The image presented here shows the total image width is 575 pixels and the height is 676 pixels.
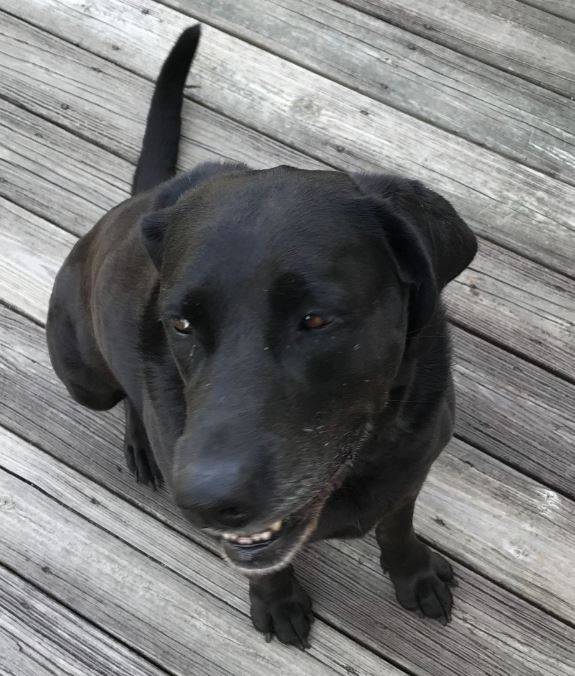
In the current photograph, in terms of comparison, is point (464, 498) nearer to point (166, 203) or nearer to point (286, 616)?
point (286, 616)

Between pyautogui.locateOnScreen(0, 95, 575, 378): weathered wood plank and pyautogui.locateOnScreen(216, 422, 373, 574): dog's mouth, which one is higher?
pyautogui.locateOnScreen(216, 422, 373, 574): dog's mouth

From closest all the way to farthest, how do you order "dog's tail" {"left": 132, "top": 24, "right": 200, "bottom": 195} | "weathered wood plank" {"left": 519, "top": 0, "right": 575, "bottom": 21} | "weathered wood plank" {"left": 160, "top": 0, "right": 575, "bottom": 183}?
1. "dog's tail" {"left": 132, "top": 24, "right": 200, "bottom": 195}
2. "weathered wood plank" {"left": 160, "top": 0, "right": 575, "bottom": 183}
3. "weathered wood plank" {"left": 519, "top": 0, "right": 575, "bottom": 21}

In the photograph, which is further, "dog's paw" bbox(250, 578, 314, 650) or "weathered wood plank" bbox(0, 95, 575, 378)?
"weathered wood plank" bbox(0, 95, 575, 378)

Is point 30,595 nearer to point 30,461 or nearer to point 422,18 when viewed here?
point 30,461

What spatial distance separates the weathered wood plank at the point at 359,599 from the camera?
2.12m

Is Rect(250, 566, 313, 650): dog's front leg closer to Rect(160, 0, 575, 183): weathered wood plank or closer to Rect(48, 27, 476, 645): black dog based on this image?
Rect(48, 27, 476, 645): black dog

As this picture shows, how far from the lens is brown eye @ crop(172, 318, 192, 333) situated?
4.55 ft

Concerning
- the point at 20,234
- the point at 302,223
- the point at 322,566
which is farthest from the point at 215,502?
the point at 20,234

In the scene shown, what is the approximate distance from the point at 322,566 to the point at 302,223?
124cm

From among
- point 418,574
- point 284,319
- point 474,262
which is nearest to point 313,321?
point 284,319

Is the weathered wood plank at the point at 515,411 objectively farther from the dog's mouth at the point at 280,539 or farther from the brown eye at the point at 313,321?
the brown eye at the point at 313,321

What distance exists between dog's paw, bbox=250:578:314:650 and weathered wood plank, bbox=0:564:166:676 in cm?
33

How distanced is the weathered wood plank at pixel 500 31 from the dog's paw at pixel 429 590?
5.82 feet

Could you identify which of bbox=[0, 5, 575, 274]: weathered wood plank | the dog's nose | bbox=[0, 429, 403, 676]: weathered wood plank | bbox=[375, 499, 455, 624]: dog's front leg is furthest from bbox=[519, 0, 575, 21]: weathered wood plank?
the dog's nose
